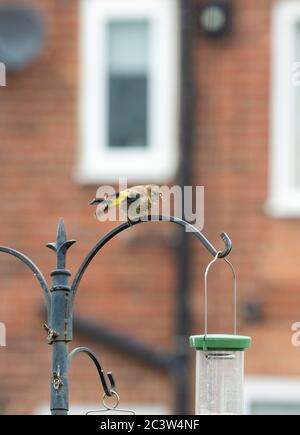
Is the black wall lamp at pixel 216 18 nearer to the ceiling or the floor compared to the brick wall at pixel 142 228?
nearer to the ceiling

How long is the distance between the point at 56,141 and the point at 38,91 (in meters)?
0.32

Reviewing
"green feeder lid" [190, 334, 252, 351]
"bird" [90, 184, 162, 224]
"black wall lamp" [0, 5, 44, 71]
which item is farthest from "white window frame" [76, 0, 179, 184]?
"green feeder lid" [190, 334, 252, 351]

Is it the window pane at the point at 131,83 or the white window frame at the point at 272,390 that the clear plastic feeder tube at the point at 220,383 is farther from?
the window pane at the point at 131,83

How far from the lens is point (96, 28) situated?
9.53 metres

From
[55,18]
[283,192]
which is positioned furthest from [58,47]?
[283,192]

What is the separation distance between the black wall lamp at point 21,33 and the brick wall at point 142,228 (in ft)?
0.23

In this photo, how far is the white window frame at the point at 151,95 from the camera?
31.0 ft

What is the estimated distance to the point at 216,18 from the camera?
9.38 metres

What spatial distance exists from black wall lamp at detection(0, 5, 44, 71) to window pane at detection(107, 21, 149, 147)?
19.0 inches

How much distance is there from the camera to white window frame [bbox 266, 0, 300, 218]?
935cm

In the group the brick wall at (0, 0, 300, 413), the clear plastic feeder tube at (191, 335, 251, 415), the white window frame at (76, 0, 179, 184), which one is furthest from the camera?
the white window frame at (76, 0, 179, 184)

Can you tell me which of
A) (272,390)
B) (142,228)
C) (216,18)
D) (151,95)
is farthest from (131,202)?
(151,95)

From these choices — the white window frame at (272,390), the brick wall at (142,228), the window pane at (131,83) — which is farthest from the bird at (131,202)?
the window pane at (131,83)

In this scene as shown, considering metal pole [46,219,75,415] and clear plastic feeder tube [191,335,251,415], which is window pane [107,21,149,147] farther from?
metal pole [46,219,75,415]
